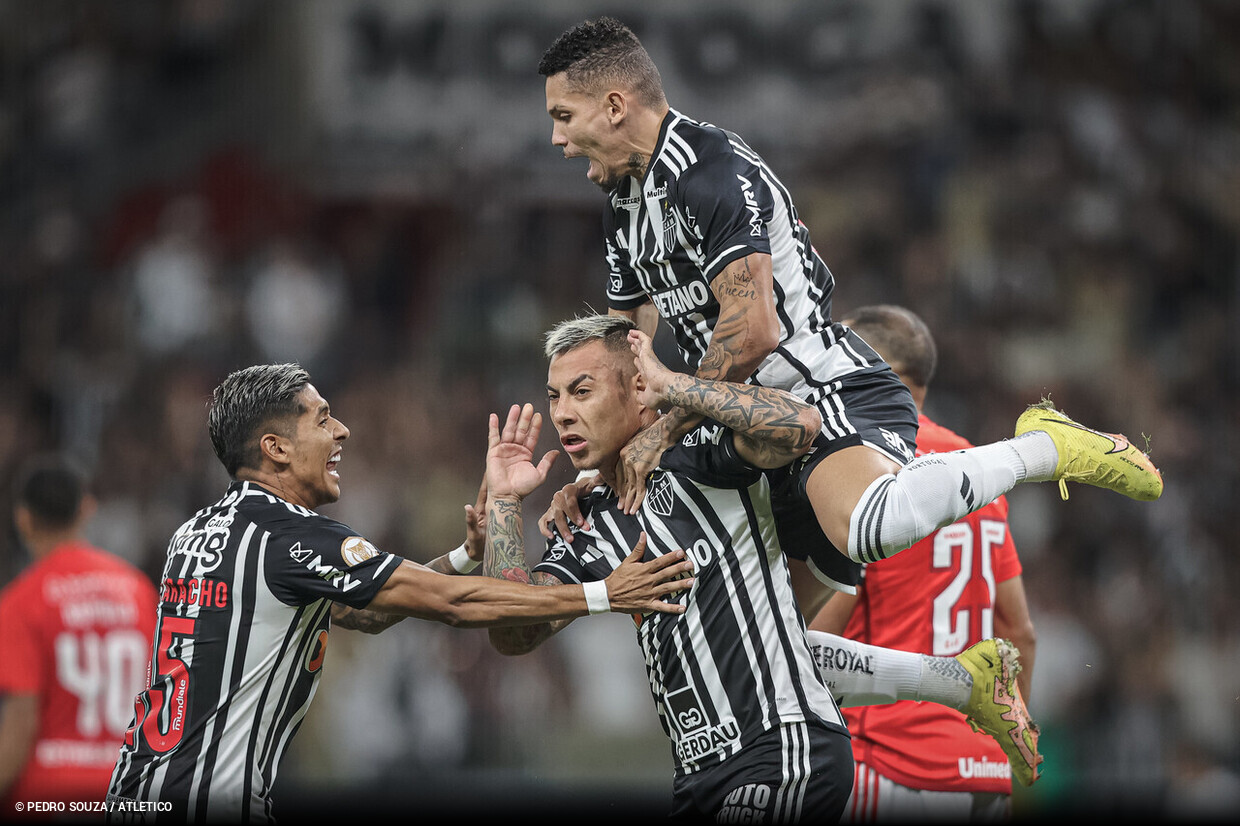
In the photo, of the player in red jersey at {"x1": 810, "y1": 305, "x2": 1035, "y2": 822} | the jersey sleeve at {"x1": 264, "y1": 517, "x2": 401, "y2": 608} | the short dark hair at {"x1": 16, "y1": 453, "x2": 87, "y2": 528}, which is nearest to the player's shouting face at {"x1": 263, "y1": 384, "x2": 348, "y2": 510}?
the jersey sleeve at {"x1": 264, "y1": 517, "x2": 401, "y2": 608}

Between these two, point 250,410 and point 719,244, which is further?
point 250,410

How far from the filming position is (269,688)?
14.7 feet

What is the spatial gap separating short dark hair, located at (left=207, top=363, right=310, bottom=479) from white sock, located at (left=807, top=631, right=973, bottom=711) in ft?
7.08

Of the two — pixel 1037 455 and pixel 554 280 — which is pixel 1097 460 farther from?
pixel 554 280

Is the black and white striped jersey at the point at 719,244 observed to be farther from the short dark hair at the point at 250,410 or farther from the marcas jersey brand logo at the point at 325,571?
the marcas jersey brand logo at the point at 325,571

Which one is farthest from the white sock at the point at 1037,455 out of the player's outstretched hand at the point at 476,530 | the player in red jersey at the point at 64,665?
the player in red jersey at the point at 64,665

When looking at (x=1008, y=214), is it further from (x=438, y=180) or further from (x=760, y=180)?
(x=760, y=180)

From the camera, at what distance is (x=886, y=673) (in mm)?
5312

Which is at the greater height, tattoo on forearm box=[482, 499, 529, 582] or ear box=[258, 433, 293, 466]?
ear box=[258, 433, 293, 466]

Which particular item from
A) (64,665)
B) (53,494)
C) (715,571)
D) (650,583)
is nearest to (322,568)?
(650,583)

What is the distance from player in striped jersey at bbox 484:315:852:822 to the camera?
4277 mm

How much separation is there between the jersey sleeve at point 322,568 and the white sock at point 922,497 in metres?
1.53

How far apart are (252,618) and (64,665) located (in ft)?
10.8

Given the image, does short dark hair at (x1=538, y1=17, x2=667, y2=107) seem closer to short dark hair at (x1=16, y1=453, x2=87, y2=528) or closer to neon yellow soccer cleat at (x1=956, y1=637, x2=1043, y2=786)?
neon yellow soccer cleat at (x1=956, y1=637, x2=1043, y2=786)
